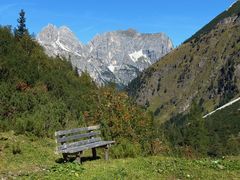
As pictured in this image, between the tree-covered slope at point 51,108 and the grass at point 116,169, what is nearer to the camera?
the grass at point 116,169

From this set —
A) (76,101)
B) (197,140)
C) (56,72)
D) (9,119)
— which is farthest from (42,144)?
(197,140)

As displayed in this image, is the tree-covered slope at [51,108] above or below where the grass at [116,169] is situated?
above

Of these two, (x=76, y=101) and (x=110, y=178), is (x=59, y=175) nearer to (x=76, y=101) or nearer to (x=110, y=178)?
(x=110, y=178)

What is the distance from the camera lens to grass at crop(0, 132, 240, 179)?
49.7ft

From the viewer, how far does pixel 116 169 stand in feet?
53.4

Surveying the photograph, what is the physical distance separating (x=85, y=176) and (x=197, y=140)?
143m

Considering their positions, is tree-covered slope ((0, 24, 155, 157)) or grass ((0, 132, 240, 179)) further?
tree-covered slope ((0, 24, 155, 157))

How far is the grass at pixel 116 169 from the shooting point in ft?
49.7

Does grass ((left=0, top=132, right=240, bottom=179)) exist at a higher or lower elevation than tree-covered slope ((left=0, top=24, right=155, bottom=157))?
lower

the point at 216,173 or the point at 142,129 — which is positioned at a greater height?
the point at 142,129

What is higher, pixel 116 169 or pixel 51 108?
pixel 51 108

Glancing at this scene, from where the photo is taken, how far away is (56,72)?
5084 cm

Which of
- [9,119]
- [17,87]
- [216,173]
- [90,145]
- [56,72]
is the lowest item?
[216,173]

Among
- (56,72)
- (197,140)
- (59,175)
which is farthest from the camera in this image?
(197,140)
